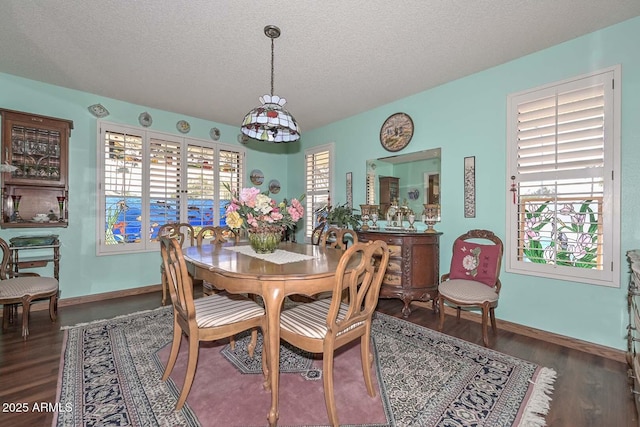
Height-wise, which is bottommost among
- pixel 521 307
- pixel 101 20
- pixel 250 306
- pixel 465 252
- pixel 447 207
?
pixel 521 307

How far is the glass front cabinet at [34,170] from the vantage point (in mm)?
3104

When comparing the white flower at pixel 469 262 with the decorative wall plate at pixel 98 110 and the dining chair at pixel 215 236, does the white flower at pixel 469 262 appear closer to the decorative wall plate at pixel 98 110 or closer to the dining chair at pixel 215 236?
the dining chair at pixel 215 236

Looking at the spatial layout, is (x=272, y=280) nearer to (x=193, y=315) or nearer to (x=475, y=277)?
(x=193, y=315)

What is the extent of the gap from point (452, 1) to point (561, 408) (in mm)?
2721

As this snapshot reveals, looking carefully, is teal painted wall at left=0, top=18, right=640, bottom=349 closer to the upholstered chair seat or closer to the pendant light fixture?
the pendant light fixture

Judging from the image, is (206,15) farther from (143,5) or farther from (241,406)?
(241,406)

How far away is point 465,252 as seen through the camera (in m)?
2.97

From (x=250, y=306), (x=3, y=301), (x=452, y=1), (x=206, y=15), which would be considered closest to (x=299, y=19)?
(x=206, y=15)

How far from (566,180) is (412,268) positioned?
62.9 inches

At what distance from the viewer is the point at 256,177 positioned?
17.5 ft

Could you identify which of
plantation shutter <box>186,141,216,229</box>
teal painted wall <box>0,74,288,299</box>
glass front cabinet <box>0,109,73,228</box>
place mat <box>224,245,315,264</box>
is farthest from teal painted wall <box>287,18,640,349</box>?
glass front cabinet <box>0,109,73,228</box>

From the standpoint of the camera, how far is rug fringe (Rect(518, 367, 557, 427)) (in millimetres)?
1535

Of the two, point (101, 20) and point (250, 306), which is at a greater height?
point (101, 20)

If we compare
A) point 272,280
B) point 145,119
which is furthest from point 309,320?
point 145,119
